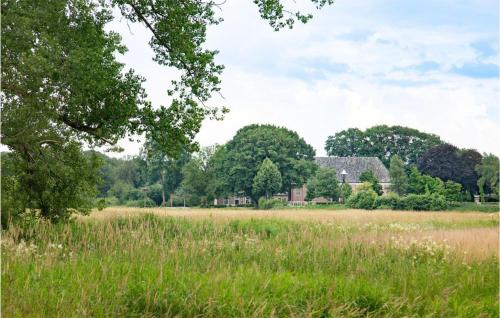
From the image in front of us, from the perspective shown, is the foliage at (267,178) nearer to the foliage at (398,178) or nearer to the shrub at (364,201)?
the shrub at (364,201)

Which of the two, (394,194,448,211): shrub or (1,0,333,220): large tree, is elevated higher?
(1,0,333,220): large tree

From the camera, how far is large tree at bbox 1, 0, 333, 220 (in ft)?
38.3

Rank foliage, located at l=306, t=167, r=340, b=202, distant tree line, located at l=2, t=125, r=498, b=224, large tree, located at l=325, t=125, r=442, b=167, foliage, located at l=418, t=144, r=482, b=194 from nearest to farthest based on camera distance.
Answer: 1. distant tree line, located at l=2, t=125, r=498, b=224
2. foliage, located at l=306, t=167, r=340, b=202
3. foliage, located at l=418, t=144, r=482, b=194
4. large tree, located at l=325, t=125, r=442, b=167

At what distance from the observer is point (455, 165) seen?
65.0 metres

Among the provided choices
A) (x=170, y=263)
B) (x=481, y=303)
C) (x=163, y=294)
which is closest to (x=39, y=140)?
(x=170, y=263)

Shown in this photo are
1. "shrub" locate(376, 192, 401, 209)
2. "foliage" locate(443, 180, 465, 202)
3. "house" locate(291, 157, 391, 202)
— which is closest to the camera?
"shrub" locate(376, 192, 401, 209)

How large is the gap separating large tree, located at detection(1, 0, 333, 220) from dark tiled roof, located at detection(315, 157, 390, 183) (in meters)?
71.4

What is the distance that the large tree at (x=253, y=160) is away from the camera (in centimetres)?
6391

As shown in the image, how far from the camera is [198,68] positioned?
43.2ft

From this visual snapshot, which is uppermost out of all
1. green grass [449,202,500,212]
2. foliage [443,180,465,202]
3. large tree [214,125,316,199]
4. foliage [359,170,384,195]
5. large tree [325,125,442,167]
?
large tree [325,125,442,167]

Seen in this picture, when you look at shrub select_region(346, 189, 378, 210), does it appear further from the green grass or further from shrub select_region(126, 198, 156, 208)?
shrub select_region(126, 198, 156, 208)

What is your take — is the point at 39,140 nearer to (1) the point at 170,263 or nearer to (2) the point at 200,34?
(2) the point at 200,34

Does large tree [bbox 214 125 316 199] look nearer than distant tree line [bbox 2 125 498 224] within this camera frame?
No

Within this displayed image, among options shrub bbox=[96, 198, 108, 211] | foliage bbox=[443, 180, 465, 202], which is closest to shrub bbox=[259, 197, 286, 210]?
foliage bbox=[443, 180, 465, 202]
